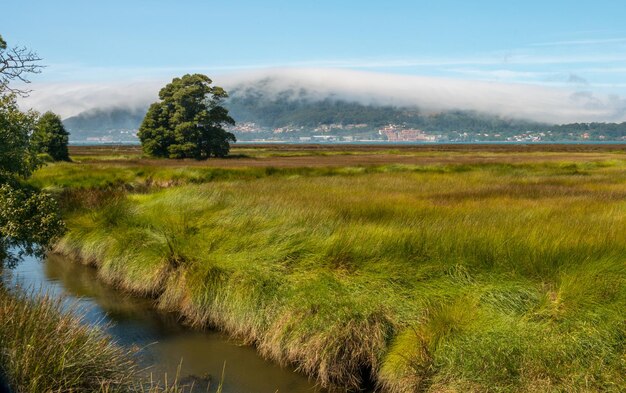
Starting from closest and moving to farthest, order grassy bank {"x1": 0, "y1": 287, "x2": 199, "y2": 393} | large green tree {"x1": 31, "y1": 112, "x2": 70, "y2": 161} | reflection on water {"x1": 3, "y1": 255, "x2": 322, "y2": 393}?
grassy bank {"x1": 0, "y1": 287, "x2": 199, "y2": 393}, reflection on water {"x1": 3, "y1": 255, "x2": 322, "y2": 393}, large green tree {"x1": 31, "y1": 112, "x2": 70, "y2": 161}

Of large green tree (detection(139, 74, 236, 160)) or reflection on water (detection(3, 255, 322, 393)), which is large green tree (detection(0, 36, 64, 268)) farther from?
large green tree (detection(139, 74, 236, 160))

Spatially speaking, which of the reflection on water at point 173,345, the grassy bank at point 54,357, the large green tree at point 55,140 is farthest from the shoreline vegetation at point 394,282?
the large green tree at point 55,140

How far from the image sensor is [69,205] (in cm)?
2325

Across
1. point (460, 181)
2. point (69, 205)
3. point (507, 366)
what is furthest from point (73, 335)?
point (460, 181)

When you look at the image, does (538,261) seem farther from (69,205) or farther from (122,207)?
(69,205)

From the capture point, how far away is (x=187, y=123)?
7069cm

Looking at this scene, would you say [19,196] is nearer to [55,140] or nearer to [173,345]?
[173,345]

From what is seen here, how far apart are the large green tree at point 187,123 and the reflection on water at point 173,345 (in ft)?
186

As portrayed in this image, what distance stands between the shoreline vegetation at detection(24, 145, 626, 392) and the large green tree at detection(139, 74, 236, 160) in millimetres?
53433

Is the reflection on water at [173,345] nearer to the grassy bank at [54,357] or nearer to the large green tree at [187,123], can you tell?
the grassy bank at [54,357]

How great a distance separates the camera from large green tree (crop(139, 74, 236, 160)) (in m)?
71.9

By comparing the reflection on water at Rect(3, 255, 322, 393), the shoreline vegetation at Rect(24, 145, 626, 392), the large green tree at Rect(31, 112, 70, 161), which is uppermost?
the large green tree at Rect(31, 112, 70, 161)

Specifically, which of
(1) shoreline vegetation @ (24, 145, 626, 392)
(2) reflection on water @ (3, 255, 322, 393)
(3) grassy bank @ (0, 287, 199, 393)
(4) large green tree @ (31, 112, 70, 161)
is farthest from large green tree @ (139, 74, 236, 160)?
(3) grassy bank @ (0, 287, 199, 393)

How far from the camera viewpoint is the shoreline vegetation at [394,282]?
8180mm
